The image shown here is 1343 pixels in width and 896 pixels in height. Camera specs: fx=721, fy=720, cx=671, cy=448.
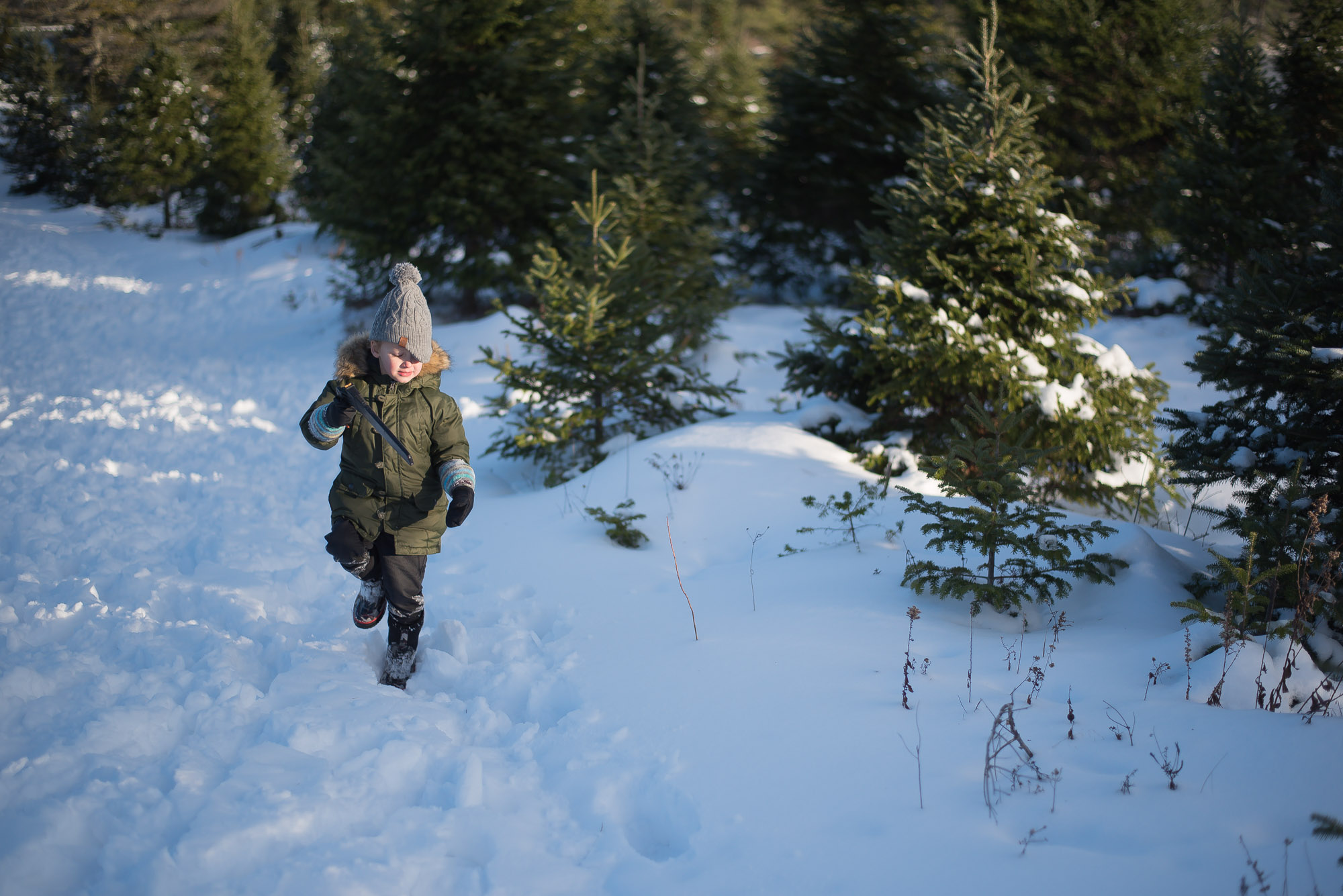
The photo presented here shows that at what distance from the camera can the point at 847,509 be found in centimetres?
516

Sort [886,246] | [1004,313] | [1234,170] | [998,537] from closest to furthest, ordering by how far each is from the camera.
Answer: [998,537]
[1004,313]
[886,246]
[1234,170]

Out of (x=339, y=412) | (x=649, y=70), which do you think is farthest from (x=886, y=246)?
(x=649, y=70)

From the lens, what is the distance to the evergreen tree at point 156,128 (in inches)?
955

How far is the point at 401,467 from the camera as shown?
3498 millimetres

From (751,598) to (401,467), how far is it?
2.11 m

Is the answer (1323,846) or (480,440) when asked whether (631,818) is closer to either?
(1323,846)

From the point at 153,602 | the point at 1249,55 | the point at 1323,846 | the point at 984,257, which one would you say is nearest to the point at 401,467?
the point at 153,602

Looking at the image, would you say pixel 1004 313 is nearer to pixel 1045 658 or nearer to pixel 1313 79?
pixel 1045 658

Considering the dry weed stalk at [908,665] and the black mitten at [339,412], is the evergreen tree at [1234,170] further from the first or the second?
the black mitten at [339,412]

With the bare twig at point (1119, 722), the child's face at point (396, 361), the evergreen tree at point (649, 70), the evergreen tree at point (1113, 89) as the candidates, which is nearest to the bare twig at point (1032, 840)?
the bare twig at point (1119, 722)

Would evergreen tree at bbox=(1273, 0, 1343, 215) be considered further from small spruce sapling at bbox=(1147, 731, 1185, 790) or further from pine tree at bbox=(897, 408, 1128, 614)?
small spruce sapling at bbox=(1147, 731, 1185, 790)

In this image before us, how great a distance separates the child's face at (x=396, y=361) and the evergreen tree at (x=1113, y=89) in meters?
14.7

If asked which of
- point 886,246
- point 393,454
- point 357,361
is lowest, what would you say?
point 393,454

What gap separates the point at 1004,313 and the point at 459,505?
4861 millimetres
